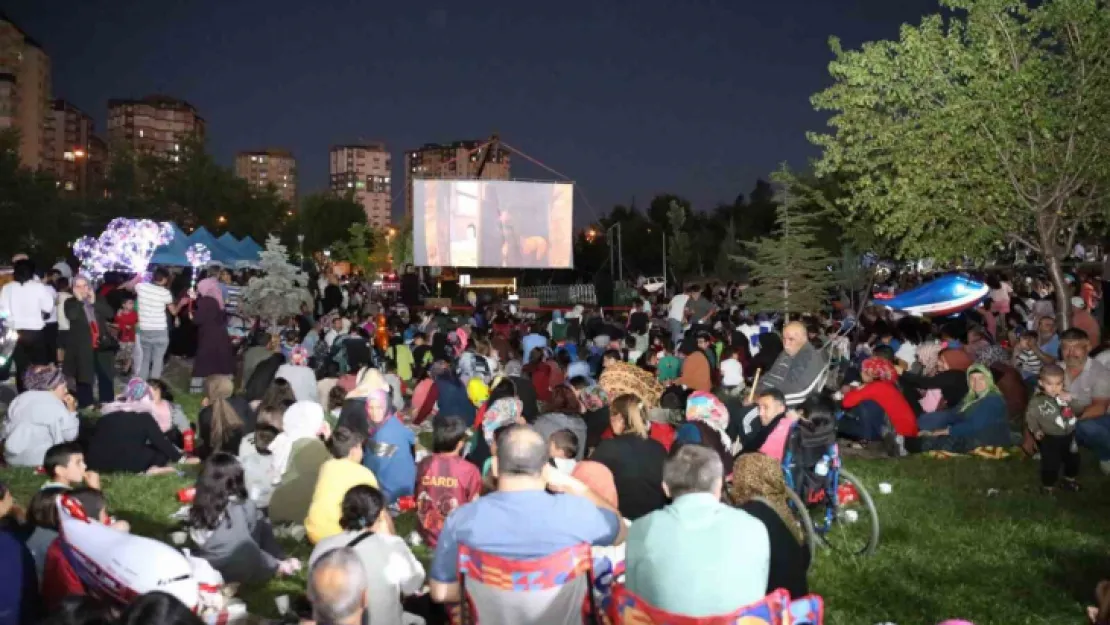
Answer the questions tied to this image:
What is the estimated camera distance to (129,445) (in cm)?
878

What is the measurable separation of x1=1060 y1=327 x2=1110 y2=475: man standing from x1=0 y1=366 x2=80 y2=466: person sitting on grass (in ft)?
30.3

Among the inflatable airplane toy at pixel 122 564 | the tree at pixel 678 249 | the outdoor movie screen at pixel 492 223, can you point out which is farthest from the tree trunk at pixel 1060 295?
the tree at pixel 678 249

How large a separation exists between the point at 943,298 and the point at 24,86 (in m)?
88.2

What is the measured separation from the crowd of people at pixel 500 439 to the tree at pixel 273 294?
3.49 meters

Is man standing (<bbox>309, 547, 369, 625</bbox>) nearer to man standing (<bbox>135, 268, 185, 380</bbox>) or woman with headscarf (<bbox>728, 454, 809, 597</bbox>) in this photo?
woman with headscarf (<bbox>728, 454, 809, 597</bbox>)

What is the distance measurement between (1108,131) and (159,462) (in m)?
12.4

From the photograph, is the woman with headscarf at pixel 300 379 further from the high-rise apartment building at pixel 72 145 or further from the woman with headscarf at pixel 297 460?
the high-rise apartment building at pixel 72 145

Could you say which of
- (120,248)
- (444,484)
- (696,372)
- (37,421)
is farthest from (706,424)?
(120,248)

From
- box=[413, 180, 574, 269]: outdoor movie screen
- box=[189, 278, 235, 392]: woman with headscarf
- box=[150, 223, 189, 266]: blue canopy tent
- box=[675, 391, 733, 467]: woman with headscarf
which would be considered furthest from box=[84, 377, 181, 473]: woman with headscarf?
box=[413, 180, 574, 269]: outdoor movie screen

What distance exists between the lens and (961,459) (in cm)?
956

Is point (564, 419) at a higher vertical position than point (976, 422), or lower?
higher

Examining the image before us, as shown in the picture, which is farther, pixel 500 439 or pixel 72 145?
pixel 72 145

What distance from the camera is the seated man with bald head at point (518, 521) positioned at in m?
3.71

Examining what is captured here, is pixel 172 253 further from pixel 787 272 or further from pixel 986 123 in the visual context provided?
pixel 986 123
